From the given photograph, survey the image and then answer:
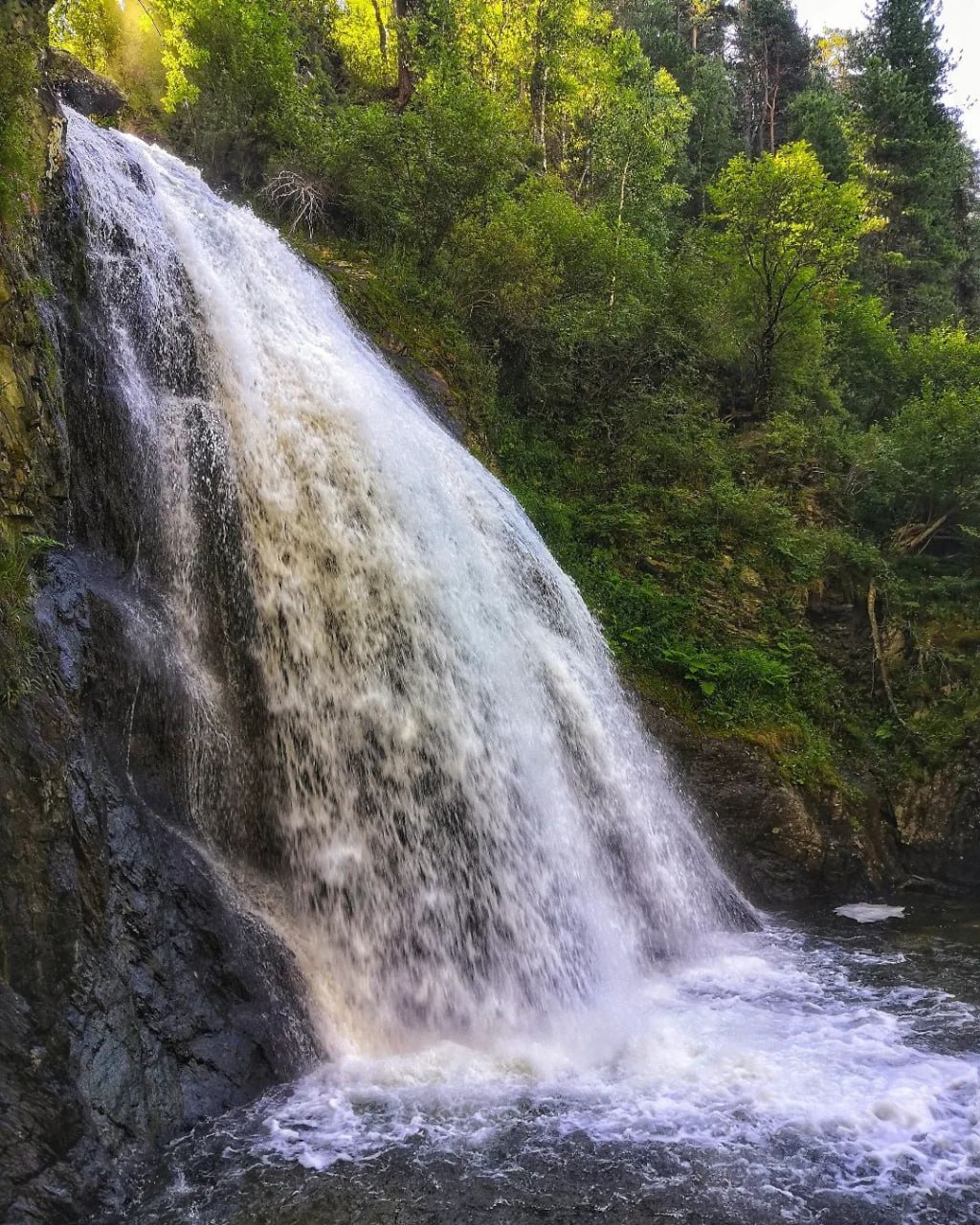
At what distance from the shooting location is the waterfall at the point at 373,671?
20.9ft

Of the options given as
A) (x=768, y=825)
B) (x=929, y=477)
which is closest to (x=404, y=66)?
(x=929, y=477)

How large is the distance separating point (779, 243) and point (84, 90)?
12.6m

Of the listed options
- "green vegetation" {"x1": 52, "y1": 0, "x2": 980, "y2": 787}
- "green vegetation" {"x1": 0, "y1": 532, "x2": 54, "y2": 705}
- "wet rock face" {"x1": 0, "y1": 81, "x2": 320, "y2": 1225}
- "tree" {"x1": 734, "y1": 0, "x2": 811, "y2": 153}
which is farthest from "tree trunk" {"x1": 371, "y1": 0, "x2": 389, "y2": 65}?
"green vegetation" {"x1": 0, "y1": 532, "x2": 54, "y2": 705}

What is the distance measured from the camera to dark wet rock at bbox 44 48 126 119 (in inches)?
575

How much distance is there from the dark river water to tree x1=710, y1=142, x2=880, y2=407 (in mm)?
12761

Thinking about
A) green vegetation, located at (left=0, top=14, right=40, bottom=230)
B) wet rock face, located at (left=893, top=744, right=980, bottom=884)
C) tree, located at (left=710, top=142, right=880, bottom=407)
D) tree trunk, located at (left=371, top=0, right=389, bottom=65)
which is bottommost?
wet rock face, located at (left=893, top=744, right=980, bottom=884)

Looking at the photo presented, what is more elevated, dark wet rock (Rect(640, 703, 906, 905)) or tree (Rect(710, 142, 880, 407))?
tree (Rect(710, 142, 880, 407))

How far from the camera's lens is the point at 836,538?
13039 mm

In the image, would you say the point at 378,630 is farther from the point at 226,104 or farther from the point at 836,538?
the point at 226,104

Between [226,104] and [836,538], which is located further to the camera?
[226,104]

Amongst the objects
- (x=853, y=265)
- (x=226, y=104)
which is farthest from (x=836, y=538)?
(x=853, y=265)

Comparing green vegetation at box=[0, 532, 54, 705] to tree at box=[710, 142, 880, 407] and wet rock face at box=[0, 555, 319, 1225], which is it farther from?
tree at box=[710, 142, 880, 407]

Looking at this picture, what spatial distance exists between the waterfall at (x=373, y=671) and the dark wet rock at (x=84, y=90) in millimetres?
6568

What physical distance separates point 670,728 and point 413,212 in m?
9.77
